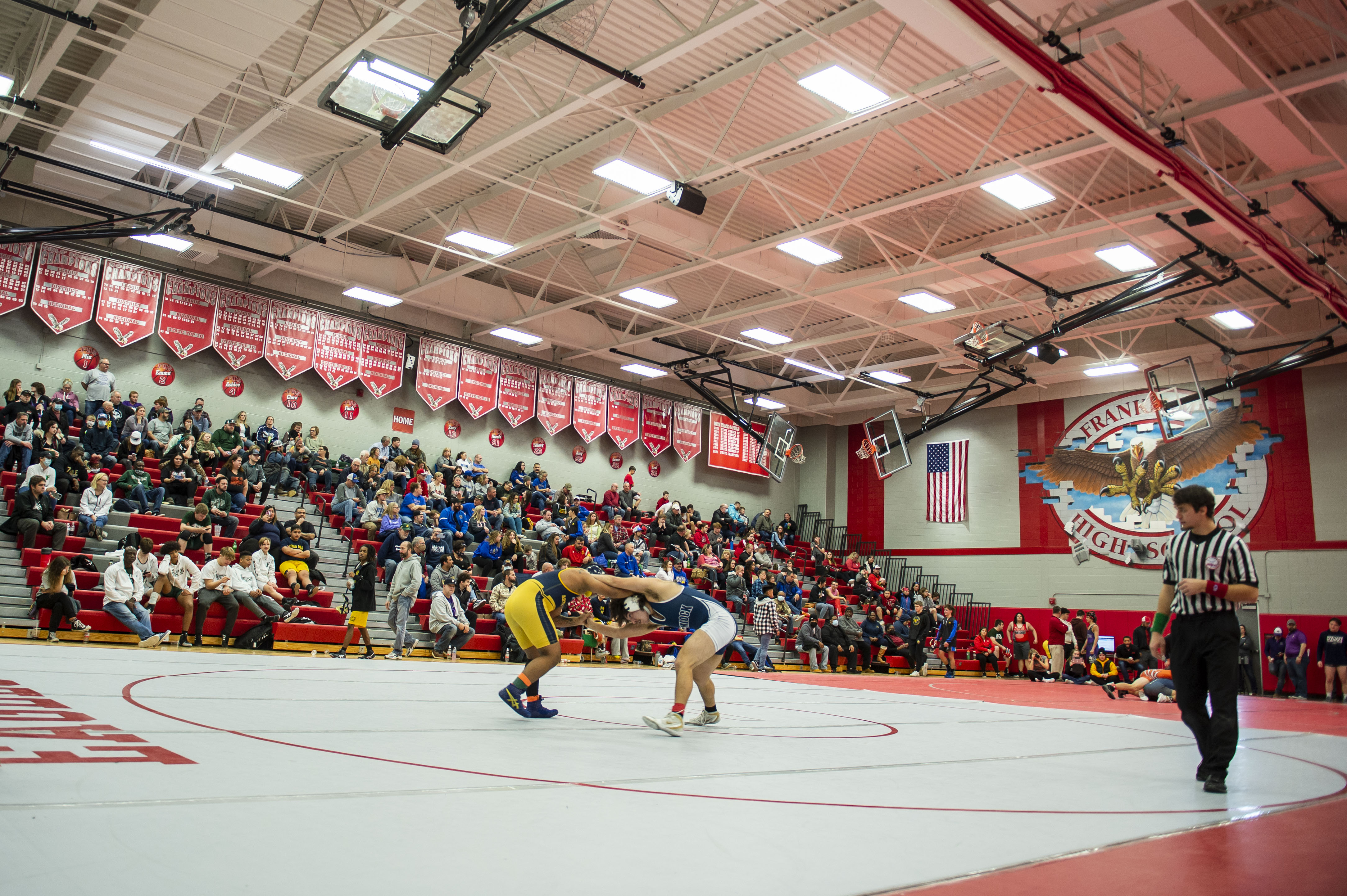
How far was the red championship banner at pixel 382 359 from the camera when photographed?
2056 cm

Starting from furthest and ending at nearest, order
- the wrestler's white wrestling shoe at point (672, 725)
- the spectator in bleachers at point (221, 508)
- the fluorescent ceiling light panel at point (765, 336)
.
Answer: the fluorescent ceiling light panel at point (765, 336)
the spectator in bleachers at point (221, 508)
the wrestler's white wrestling shoe at point (672, 725)

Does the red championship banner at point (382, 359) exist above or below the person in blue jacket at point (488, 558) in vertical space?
above

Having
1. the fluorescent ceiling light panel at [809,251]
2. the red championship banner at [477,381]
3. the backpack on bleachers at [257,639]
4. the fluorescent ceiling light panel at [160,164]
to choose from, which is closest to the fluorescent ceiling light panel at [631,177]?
the fluorescent ceiling light panel at [809,251]

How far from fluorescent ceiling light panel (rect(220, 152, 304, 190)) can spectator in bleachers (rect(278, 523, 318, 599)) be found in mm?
5622

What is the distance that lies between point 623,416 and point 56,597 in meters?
15.9

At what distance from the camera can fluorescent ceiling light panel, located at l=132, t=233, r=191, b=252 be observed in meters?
16.6

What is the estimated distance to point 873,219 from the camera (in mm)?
16422

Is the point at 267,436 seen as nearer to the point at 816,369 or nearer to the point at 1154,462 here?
the point at 816,369

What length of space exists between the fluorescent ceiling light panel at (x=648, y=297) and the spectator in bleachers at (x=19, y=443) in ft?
34.0

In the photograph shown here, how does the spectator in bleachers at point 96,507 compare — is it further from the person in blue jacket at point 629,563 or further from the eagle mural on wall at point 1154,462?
the eagle mural on wall at point 1154,462

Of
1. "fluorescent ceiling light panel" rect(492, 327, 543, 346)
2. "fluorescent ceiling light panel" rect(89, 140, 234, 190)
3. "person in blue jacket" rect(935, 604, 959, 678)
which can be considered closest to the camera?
"fluorescent ceiling light panel" rect(89, 140, 234, 190)

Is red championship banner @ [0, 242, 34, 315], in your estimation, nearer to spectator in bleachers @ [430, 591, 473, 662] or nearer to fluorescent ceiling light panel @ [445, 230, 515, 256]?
fluorescent ceiling light panel @ [445, 230, 515, 256]

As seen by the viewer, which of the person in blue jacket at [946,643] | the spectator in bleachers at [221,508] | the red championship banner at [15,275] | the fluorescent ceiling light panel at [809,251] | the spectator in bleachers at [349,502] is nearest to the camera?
the spectator in bleachers at [221,508]

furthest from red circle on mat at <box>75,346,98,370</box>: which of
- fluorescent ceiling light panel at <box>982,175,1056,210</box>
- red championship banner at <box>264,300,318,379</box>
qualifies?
fluorescent ceiling light panel at <box>982,175,1056,210</box>
